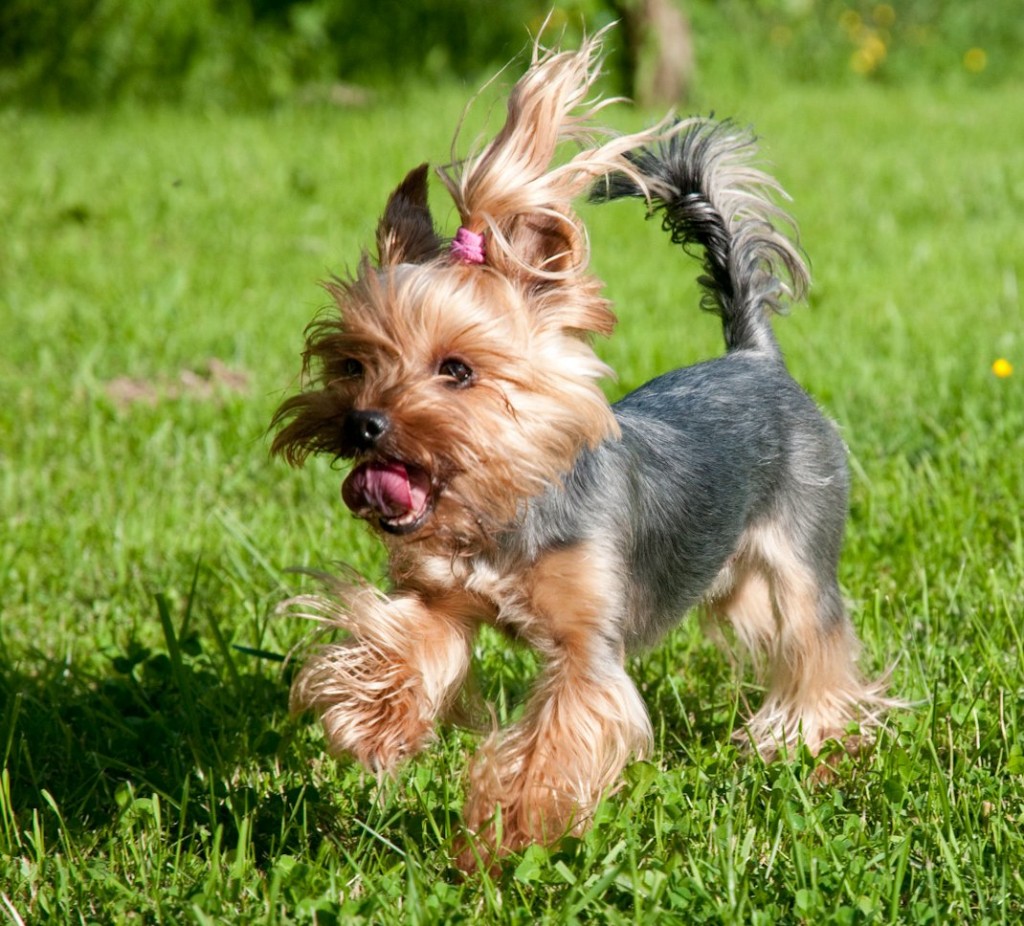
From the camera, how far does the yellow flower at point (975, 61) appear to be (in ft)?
54.1

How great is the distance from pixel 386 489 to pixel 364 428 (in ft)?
0.45

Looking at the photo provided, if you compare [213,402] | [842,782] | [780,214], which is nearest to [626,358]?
[213,402]

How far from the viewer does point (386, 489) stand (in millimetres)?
2869

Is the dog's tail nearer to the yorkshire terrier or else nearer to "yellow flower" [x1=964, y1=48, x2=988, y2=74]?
the yorkshire terrier

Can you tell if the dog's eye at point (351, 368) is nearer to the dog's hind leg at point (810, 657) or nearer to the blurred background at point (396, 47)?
the dog's hind leg at point (810, 657)

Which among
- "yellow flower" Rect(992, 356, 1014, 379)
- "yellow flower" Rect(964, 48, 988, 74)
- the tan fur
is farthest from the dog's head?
"yellow flower" Rect(964, 48, 988, 74)

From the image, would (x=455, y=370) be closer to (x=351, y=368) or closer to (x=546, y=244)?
(x=351, y=368)

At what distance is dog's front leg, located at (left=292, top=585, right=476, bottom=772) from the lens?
10.6 ft

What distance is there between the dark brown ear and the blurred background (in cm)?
1017

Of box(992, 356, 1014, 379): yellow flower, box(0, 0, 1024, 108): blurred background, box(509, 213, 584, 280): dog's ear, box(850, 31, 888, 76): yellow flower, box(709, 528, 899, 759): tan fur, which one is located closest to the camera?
box(509, 213, 584, 280): dog's ear

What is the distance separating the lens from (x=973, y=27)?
55.7 feet

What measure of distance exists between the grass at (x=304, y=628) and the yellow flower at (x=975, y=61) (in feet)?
24.2

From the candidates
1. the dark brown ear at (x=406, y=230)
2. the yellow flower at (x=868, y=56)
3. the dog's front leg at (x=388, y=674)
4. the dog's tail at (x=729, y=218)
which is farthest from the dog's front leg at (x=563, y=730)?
the yellow flower at (x=868, y=56)

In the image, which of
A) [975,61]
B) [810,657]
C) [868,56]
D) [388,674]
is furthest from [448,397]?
[975,61]
